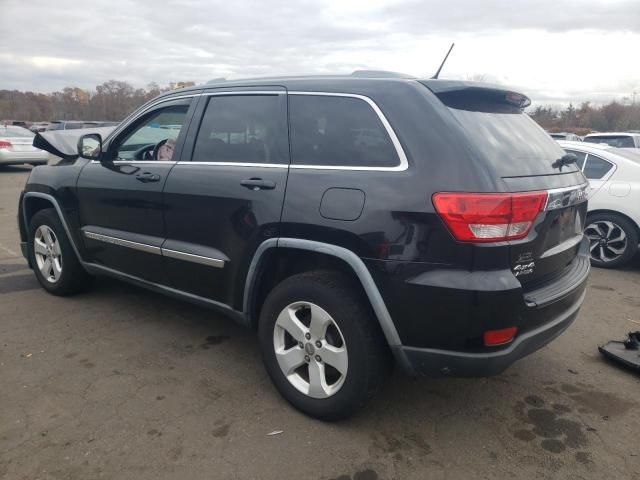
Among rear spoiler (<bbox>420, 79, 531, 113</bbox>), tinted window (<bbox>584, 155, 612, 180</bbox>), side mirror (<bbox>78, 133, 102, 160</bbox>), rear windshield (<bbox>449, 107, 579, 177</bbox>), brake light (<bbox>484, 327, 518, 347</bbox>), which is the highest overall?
rear spoiler (<bbox>420, 79, 531, 113</bbox>)

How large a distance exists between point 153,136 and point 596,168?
5173 millimetres

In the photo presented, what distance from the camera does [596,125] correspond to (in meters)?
49.2

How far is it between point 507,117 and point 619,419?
1837 mm

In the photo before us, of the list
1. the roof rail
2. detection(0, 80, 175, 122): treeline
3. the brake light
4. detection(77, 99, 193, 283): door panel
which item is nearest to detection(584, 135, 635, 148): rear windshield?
the roof rail

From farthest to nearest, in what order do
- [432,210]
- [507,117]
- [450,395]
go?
[450,395]
[507,117]
[432,210]

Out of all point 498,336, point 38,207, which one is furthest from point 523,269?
point 38,207

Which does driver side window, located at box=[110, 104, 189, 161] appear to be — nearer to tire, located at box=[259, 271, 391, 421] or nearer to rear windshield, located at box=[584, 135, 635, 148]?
tire, located at box=[259, 271, 391, 421]

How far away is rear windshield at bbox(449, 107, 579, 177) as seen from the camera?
2557 millimetres

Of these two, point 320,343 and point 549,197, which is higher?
point 549,197

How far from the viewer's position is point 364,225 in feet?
8.41

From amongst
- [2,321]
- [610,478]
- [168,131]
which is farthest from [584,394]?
[2,321]

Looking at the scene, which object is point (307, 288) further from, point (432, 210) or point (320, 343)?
point (432, 210)

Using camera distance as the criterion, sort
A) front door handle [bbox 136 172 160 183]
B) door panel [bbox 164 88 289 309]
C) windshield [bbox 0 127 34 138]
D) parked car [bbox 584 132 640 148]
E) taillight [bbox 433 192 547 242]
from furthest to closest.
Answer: windshield [bbox 0 127 34 138] < parked car [bbox 584 132 640 148] < front door handle [bbox 136 172 160 183] < door panel [bbox 164 88 289 309] < taillight [bbox 433 192 547 242]

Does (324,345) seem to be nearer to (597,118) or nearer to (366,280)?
(366,280)
